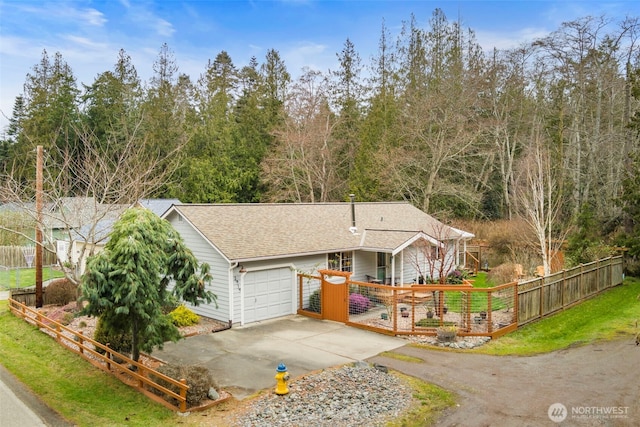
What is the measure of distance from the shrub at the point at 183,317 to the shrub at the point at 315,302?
13.4 feet

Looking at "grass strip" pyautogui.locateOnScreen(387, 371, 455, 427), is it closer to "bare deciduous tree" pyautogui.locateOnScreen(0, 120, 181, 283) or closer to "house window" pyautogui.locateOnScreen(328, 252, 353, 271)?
"house window" pyautogui.locateOnScreen(328, 252, 353, 271)

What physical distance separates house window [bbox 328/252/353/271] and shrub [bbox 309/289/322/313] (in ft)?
6.54

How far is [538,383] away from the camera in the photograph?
10.2m

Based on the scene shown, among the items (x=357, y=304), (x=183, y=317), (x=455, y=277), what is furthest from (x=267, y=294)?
(x=455, y=277)

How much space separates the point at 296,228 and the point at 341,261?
2345mm

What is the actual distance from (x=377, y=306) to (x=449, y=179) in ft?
63.6

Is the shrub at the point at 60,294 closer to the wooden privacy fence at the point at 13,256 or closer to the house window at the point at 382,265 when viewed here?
the wooden privacy fence at the point at 13,256

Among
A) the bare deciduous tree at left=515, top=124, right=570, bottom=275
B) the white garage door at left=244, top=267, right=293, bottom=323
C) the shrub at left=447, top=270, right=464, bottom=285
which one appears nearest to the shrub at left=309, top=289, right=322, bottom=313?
the white garage door at left=244, top=267, right=293, bottom=323

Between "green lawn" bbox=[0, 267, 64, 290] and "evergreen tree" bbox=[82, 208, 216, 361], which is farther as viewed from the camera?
"green lawn" bbox=[0, 267, 64, 290]

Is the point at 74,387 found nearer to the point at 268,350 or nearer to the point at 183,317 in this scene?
the point at 268,350

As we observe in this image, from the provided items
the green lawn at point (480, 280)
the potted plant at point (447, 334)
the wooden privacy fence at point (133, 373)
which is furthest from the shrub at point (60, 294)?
the green lawn at point (480, 280)

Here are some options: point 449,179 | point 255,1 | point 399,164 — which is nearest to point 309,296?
point 255,1

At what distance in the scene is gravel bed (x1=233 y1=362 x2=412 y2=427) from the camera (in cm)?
847

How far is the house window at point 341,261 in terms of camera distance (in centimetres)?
1906
